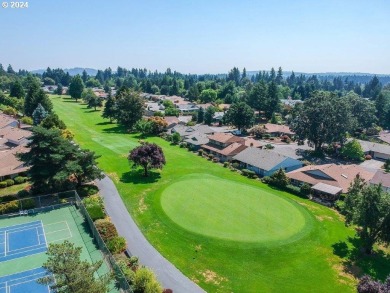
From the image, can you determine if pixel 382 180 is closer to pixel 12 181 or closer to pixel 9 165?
pixel 12 181

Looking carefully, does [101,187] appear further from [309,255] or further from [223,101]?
[223,101]

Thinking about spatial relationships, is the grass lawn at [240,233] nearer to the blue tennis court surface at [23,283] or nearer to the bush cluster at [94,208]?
the bush cluster at [94,208]

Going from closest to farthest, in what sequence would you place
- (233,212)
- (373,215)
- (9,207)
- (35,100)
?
(373,215)
(9,207)
(233,212)
(35,100)

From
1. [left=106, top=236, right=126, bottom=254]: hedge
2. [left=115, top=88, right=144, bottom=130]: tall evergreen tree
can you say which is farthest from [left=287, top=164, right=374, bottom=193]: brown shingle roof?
[left=115, top=88, right=144, bottom=130]: tall evergreen tree

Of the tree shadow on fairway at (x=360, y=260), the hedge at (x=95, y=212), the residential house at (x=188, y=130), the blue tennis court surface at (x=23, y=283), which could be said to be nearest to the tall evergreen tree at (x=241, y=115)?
the residential house at (x=188, y=130)

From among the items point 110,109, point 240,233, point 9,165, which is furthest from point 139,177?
point 110,109

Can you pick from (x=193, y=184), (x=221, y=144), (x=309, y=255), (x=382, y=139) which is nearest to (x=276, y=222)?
(x=309, y=255)

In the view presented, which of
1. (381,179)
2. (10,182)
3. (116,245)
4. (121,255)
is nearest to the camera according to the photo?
(121,255)

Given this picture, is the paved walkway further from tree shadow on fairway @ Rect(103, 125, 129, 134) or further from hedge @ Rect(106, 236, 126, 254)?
tree shadow on fairway @ Rect(103, 125, 129, 134)
